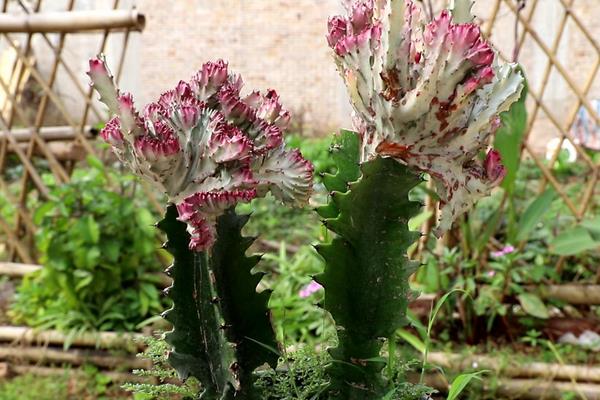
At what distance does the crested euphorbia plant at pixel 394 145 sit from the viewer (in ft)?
1.58

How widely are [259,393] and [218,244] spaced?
0.14 m

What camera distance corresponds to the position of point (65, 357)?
7.73 feet

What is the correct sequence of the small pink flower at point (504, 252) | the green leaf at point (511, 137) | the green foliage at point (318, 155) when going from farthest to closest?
the green foliage at point (318, 155) → the small pink flower at point (504, 252) → the green leaf at point (511, 137)

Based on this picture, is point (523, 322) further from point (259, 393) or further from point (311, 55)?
point (311, 55)

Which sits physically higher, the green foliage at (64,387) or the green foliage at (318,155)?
the green foliage at (318,155)

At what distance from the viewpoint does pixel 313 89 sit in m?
8.07

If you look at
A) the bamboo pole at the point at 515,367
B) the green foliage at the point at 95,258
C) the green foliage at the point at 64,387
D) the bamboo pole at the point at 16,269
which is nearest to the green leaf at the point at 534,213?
the bamboo pole at the point at 515,367

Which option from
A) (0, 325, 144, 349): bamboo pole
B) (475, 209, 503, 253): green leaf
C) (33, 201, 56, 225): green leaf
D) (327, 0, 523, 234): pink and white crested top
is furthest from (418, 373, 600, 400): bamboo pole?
(327, 0, 523, 234): pink and white crested top

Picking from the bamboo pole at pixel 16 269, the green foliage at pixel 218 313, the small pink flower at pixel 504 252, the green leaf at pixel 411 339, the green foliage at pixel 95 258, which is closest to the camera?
the green foliage at pixel 218 313

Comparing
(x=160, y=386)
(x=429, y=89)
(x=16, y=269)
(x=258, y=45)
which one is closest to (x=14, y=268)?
(x=16, y=269)

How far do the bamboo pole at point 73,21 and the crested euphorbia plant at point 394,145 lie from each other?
5.77 feet

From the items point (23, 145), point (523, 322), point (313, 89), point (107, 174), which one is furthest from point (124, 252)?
point (313, 89)

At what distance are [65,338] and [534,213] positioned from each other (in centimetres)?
152

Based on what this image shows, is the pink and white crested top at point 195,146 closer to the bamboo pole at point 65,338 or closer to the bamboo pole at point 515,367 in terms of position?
the bamboo pole at point 515,367
